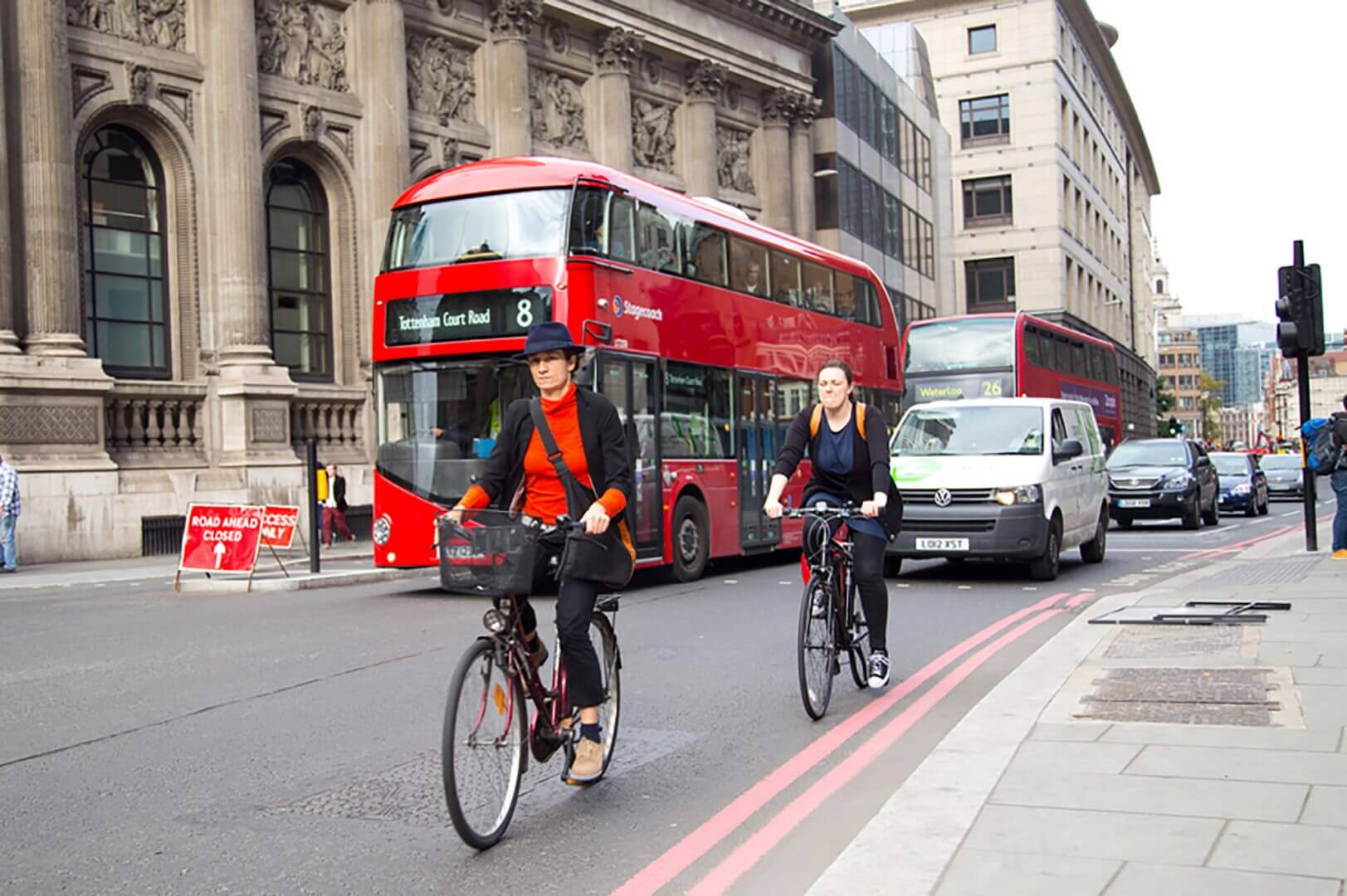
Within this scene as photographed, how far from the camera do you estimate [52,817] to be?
5488 millimetres

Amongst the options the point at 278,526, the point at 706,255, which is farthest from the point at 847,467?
the point at 278,526

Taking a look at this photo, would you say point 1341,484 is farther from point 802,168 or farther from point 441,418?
point 802,168

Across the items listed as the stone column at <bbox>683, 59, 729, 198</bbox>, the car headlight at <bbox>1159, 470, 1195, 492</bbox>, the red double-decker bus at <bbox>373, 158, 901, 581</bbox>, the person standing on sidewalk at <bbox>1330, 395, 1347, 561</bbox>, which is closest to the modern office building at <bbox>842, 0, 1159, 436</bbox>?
the stone column at <bbox>683, 59, 729, 198</bbox>

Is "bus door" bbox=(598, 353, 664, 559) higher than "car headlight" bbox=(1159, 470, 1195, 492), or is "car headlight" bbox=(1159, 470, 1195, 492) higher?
"bus door" bbox=(598, 353, 664, 559)

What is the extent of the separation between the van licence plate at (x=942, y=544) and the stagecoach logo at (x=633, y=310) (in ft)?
12.2

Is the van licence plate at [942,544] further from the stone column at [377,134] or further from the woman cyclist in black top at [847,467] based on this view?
the stone column at [377,134]

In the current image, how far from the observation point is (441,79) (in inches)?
1190

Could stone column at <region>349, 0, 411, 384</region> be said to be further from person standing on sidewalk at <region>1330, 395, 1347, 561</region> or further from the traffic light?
person standing on sidewalk at <region>1330, 395, 1347, 561</region>

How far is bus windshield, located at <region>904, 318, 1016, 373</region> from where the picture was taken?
2880cm

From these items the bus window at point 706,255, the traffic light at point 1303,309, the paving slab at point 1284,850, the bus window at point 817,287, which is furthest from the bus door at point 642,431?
the paving slab at point 1284,850

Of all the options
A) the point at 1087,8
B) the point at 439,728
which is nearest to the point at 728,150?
the point at 439,728

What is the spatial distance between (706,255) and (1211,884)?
44.1 ft

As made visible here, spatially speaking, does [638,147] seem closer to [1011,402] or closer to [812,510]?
[1011,402]

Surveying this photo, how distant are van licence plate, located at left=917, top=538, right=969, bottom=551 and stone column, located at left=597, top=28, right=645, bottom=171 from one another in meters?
21.4
